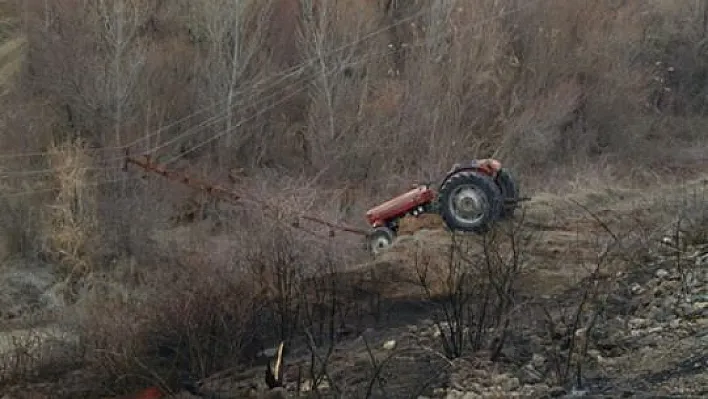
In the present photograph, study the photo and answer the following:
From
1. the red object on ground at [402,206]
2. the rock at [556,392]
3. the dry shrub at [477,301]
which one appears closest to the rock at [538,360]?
the dry shrub at [477,301]

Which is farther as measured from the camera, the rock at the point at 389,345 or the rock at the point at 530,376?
the rock at the point at 389,345

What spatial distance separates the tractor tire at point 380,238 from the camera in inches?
540

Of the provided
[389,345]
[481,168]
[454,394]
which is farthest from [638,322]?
[481,168]

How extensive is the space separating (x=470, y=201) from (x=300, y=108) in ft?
50.9

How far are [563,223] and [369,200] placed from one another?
10604mm

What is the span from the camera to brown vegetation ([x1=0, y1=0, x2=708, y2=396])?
21.2 meters

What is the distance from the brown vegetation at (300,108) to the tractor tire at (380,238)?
830 mm

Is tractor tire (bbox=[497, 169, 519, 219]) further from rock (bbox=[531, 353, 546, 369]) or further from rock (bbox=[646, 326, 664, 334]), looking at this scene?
rock (bbox=[531, 353, 546, 369])

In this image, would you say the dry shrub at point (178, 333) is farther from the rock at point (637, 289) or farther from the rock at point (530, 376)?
the rock at point (637, 289)

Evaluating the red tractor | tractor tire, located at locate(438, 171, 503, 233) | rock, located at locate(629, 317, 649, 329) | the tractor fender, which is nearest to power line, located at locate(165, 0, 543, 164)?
the red tractor

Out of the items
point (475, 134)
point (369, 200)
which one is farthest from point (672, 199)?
point (475, 134)

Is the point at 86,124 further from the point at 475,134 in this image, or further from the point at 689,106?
the point at 689,106

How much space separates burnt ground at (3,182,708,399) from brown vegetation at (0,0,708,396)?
16.0ft

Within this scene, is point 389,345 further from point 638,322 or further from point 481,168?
point 481,168
